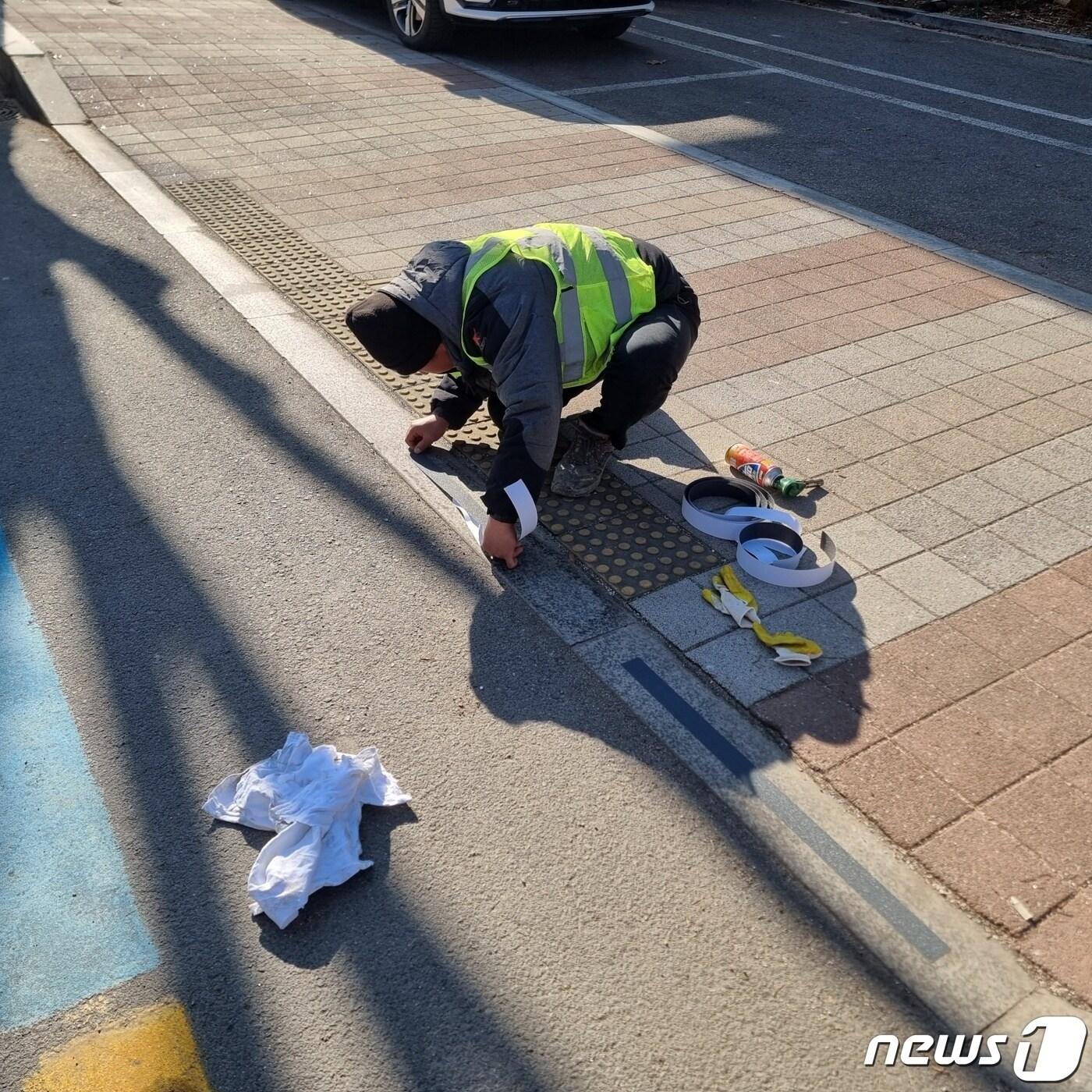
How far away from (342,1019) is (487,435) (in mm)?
2596

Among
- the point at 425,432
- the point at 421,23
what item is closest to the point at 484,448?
the point at 425,432

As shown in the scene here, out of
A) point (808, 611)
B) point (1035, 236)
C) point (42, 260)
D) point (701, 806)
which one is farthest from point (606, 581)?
point (1035, 236)

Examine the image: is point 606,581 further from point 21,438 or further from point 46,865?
point 21,438

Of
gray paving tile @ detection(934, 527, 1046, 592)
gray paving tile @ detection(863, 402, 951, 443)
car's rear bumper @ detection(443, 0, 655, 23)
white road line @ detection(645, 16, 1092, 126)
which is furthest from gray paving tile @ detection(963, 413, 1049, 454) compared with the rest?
car's rear bumper @ detection(443, 0, 655, 23)

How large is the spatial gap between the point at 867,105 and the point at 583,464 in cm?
716

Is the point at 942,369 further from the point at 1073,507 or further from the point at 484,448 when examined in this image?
the point at 484,448

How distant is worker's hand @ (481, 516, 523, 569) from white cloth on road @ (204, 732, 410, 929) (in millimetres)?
871

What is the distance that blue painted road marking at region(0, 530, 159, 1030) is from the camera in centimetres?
230

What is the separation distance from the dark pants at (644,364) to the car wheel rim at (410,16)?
27.5 ft

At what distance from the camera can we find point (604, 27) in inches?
453

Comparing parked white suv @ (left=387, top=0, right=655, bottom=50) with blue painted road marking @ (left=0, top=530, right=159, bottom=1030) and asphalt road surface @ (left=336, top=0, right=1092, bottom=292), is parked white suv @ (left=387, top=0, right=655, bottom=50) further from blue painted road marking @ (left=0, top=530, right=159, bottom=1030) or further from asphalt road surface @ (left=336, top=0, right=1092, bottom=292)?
blue painted road marking @ (left=0, top=530, right=159, bottom=1030)

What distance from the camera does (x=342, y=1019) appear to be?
2.24 metres

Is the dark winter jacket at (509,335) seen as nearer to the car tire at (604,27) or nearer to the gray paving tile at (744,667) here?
the gray paving tile at (744,667)

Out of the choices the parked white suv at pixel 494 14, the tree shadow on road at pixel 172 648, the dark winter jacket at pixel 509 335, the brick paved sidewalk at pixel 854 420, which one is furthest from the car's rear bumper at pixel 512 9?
the dark winter jacket at pixel 509 335
